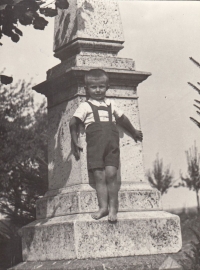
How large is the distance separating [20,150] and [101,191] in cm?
1894

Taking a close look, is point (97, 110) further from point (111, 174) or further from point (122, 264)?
point (122, 264)

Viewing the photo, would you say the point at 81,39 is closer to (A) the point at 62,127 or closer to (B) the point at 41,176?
(A) the point at 62,127

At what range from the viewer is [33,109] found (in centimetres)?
3058

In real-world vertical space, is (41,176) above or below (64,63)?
below

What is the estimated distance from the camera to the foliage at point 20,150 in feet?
43.4

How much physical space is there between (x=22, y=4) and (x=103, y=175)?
6.29 feet

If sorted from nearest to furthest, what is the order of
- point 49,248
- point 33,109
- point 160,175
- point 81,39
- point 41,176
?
1. point 49,248
2. point 81,39
3. point 41,176
4. point 33,109
5. point 160,175

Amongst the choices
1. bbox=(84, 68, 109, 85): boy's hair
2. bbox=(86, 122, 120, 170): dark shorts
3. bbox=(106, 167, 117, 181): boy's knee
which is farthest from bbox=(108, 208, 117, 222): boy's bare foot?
bbox=(84, 68, 109, 85): boy's hair

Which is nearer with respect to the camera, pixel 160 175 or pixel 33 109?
pixel 33 109

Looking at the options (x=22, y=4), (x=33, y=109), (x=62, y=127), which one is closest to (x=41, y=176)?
(x=62, y=127)

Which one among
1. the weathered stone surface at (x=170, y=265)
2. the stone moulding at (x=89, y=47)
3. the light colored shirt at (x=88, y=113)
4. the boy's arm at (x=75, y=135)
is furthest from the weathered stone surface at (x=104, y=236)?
the stone moulding at (x=89, y=47)

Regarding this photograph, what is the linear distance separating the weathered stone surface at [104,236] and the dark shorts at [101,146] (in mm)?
566

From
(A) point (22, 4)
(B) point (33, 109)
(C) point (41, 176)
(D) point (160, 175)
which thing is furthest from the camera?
(D) point (160, 175)

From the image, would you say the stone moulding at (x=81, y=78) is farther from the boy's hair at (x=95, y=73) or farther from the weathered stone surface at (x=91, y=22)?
→ the weathered stone surface at (x=91, y=22)
